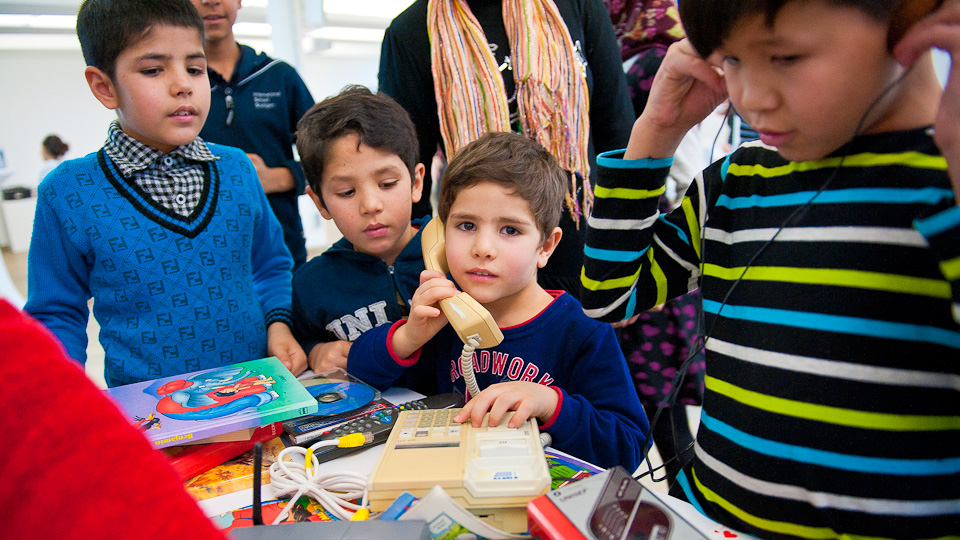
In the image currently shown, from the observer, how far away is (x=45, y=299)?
3.97 feet

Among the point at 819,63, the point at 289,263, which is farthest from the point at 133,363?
the point at 819,63

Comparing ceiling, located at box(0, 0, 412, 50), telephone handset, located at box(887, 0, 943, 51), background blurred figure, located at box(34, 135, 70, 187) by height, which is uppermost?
ceiling, located at box(0, 0, 412, 50)

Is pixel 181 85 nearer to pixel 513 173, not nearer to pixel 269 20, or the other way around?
pixel 513 173

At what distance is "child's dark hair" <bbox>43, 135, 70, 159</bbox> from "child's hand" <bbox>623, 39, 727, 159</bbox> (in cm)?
801

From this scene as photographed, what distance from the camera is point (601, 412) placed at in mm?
993

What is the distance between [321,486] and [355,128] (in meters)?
0.83

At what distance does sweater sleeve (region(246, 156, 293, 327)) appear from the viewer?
1494mm

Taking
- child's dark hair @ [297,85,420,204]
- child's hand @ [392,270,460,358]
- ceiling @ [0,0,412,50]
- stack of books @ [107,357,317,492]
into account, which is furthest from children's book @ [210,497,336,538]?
ceiling @ [0,0,412,50]

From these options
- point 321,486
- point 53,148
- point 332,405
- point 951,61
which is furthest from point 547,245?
point 53,148

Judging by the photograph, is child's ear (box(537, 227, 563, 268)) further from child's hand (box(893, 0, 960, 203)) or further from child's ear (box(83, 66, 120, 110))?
child's ear (box(83, 66, 120, 110))

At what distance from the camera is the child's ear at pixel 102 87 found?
1.24m

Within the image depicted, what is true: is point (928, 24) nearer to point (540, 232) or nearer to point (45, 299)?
point (540, 232)

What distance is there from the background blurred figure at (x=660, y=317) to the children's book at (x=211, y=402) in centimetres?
106

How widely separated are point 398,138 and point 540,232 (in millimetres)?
472
